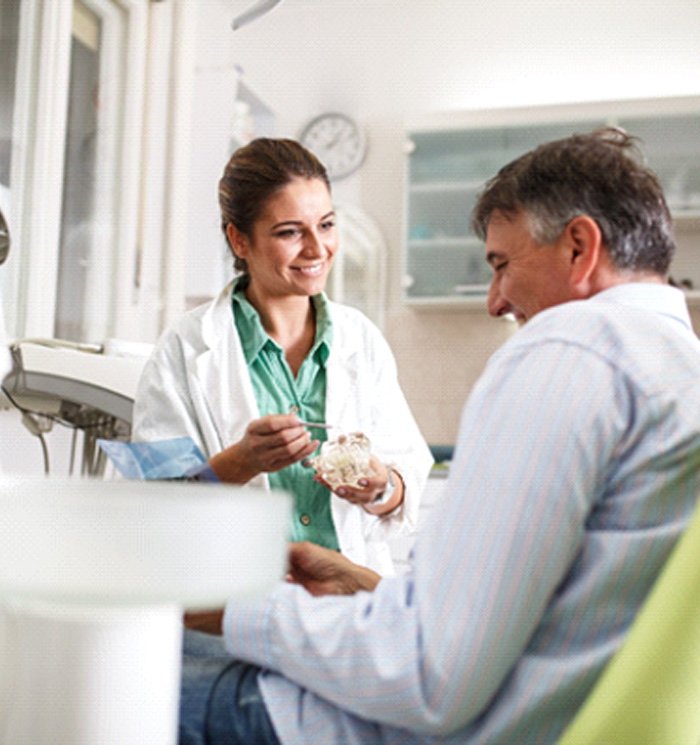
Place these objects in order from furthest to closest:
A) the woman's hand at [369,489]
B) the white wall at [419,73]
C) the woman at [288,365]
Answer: the white wall at [419,73] < the woman at [288,365] < the woman's hand at [369,489]

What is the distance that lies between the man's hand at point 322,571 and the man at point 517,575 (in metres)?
0.16

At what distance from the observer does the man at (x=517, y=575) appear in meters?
0.75

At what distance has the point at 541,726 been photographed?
0.81m

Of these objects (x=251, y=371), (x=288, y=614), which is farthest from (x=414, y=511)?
(x=288, y=614)

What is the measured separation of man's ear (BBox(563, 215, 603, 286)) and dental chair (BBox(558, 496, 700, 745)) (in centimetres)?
46

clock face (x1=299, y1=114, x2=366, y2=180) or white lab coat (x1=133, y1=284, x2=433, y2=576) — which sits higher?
clock face (x1=299, y1=114, x2=366, y2=180)

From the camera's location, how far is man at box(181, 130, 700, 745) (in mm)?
753

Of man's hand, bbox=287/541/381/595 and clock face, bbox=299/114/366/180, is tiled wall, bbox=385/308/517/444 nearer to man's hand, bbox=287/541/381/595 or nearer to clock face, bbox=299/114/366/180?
clock face, bbox=299/114/366/180

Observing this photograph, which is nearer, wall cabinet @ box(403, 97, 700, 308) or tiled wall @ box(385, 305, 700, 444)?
wall cabinet @ box(403, 97, 700, 308)

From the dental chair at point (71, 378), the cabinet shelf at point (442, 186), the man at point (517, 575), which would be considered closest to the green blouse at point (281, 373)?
the dental chair at point (71, 378)

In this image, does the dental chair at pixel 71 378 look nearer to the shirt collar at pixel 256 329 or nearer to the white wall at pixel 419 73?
the shirt collar at pixel 256 329

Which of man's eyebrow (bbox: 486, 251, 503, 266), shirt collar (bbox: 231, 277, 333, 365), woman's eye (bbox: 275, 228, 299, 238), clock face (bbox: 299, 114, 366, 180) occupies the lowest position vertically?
shirt collar (bbox: 231, 277, 333, 365)

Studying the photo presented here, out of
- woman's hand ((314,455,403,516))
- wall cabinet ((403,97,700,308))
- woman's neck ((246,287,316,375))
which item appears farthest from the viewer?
wall cabinet ((403,97,700,308))

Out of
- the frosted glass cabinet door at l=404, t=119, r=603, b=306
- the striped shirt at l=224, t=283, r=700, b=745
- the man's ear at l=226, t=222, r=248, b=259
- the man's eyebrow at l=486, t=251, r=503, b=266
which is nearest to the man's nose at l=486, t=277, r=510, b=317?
Result: the man's eyebrow at l=486, t=251, r=503, b=266
